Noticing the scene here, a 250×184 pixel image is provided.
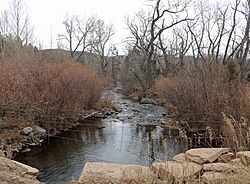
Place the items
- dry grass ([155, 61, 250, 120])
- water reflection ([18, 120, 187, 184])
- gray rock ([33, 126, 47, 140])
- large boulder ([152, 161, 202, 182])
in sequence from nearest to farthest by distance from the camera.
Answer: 1. large boulder ([152, 161, 202, 182])
2. water reflection ([18, 120, 187, 184])
3. dry grass ([155, 61, 250, 120])
4. gray rock ([33, 126, 47, 140])

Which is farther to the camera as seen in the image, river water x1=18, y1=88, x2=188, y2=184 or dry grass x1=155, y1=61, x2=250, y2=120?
dry grass x1=155, y1=61, x2=250, y2=120

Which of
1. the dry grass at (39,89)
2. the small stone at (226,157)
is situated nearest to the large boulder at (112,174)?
the small stone at (226,157)

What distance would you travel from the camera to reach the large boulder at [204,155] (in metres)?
6.37

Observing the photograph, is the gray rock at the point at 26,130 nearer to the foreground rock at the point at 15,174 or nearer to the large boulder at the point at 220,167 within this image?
the foreground rock at the point at 15,174

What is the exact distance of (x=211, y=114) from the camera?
1220 centimetres

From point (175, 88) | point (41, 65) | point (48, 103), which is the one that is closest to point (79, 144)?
point (48, 103)

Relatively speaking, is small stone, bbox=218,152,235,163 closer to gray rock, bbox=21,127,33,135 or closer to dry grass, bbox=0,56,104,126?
gray rock, bbox=21,127,33,135

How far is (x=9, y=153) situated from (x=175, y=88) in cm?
932

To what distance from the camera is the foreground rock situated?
5.59m

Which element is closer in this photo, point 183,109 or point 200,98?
point 200,98

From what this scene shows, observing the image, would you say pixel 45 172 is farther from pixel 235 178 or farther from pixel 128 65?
pixel 128 65

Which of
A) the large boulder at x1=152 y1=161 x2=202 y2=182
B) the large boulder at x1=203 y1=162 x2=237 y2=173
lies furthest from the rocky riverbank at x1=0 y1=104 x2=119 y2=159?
the large boulder at x1=203 y1=162 x2=237 y2=173

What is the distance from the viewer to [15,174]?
6.10m

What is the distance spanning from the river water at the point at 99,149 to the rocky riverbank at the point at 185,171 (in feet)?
5.50
